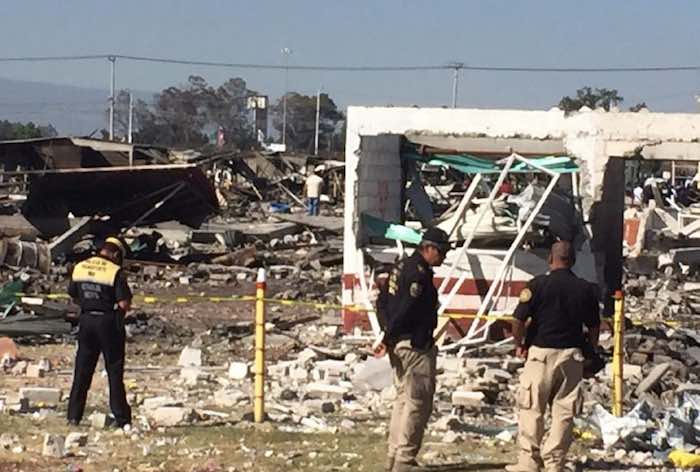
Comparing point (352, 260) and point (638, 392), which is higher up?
point (352, 260)

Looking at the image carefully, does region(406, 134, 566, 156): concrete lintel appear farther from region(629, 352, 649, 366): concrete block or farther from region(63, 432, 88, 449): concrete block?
region(63, 432, 88, 449): concrete block

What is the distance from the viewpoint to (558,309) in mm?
8742

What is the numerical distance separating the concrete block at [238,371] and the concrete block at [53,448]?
13.3 ft

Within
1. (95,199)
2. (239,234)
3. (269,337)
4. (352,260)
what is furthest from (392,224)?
(239,234)

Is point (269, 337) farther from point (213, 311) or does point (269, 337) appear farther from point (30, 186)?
point (30, 186)

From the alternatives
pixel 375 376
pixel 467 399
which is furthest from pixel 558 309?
pixel 375 376

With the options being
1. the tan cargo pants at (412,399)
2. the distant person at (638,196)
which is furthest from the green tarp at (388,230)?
the distant person at (638,196)

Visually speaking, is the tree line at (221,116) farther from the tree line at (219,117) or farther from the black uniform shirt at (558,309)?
the black uniform shirt at (558,309)

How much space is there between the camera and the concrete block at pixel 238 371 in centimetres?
1362

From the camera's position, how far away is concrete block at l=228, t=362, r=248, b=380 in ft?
44.7

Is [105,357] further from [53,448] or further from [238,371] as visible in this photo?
[238,371]

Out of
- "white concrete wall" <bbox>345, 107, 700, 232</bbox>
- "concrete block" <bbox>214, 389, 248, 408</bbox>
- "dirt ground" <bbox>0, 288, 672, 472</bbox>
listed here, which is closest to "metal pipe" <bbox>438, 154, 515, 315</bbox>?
"white concrete wall" <bbox>345, 107, 700, 232</bbox>

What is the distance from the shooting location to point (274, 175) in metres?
53.8

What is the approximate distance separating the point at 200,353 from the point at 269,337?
1659 mm
